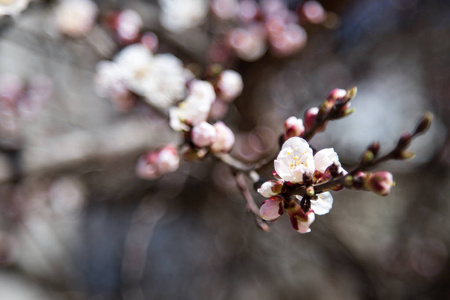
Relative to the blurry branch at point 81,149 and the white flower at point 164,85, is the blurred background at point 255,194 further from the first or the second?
the white flower at point 164,85

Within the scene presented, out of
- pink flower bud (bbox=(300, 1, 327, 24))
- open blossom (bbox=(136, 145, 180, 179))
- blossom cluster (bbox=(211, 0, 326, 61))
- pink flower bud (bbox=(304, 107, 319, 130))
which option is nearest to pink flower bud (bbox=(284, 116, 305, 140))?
pink flower bud (bbox=(304, 107, 319, 130))

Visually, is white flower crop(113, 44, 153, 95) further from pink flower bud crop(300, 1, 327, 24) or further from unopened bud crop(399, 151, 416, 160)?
pink flower bud crop(300, 1, 327, 24)

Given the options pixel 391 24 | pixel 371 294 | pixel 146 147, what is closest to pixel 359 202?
pixel 371 294

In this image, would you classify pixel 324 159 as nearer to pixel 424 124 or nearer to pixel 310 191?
pixel 310 191

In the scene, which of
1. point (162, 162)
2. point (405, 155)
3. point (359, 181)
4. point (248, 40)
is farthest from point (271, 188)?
Answer: point (248, 40)

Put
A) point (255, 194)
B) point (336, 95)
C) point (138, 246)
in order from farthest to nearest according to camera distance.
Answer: point (138, 246) < point (255, 194) < point (336, 95)

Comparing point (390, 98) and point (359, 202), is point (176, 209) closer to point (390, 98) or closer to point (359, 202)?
point (359, 202)
